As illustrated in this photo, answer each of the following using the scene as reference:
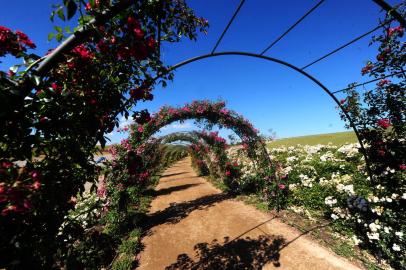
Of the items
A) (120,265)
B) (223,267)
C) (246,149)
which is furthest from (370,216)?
(120,265)

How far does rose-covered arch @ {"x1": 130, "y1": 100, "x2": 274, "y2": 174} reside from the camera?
9.24 metres

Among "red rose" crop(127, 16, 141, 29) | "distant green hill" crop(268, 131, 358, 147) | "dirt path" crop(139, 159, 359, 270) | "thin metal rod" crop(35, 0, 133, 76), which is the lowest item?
"dirt path" crop(139, 159, 359, 270)

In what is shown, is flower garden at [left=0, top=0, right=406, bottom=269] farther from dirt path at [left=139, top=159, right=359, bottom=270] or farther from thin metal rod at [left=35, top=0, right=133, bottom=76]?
dirt path at [left=139, top=159, right=359, bottom=270]

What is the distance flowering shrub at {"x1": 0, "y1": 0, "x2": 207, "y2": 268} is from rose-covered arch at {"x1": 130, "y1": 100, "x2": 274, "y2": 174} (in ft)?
21.6

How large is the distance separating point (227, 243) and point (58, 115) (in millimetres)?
5703

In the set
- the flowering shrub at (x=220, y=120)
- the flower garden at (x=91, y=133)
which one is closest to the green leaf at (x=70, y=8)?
the flower garden at (x=91, y=133)

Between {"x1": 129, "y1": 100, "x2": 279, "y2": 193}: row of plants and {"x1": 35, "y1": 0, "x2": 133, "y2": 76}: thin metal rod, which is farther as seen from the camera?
{"x1": 129, "y1": 100, "x2": 279, "y2": 193}: row of plants

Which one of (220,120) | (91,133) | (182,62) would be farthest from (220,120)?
(91,133)

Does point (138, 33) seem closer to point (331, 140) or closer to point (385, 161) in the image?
point (385, 161)

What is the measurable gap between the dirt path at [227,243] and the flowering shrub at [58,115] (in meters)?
4.33

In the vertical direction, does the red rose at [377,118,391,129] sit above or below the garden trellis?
below

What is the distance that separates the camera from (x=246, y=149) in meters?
10.2

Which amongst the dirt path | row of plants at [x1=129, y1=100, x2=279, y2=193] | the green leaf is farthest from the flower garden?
row of plants at [x1=129, y1=100, x2=279, y2=193]

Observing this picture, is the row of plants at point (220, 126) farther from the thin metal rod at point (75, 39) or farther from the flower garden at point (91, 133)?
the thin metal rod at point (75, 39)
